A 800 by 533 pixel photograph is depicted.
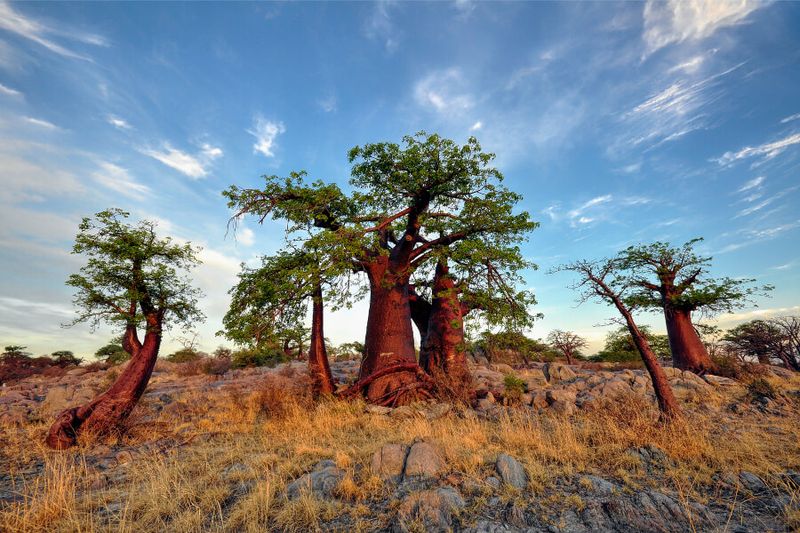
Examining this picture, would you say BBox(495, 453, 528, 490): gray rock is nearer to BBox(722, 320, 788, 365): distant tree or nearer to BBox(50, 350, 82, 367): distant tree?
BBox(722, 320, 788, 365): distant tree

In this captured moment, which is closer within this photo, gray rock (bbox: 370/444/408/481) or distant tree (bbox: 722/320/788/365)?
gray rock (bbox: 370/444/408/481)

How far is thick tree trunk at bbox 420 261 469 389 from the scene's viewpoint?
11.3 meters

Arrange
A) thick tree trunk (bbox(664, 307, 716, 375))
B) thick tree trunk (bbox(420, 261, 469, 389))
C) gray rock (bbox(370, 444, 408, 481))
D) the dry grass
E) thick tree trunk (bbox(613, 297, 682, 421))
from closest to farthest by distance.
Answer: the dry grass
gray rock (bbox(370, 444, 408, 481))
thick tree trunk (bbox(613, 297, 682, 421))
thick tree trunk (bbox(420, 261, 469, 389))
thick tree trunk (bbox(664, 307, 716, 375))

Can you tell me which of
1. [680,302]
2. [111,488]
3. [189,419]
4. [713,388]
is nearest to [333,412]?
[189,419]

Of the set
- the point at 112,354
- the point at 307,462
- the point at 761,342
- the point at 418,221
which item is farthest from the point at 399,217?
the point at 112,354

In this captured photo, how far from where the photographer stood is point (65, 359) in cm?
2842

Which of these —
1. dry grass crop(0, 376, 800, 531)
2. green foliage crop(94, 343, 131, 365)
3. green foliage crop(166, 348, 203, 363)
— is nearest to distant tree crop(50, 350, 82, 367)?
green foliage crop(94, 343, 131, 365)

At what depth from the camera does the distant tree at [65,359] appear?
91.9ft

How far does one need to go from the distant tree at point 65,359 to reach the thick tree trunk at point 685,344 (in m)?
40.0

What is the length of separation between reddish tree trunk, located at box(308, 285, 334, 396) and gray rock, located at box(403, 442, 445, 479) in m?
6.24

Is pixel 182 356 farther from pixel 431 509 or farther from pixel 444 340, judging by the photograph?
pixel 431 509

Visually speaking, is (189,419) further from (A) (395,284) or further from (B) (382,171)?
(B) (382,171)

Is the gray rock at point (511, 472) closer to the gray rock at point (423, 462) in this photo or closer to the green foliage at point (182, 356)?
the gray rock at point (423, 462)

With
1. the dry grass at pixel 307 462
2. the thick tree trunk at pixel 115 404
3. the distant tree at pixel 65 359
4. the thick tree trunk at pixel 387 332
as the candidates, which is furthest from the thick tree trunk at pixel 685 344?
the distant tree at pixel 65 359
